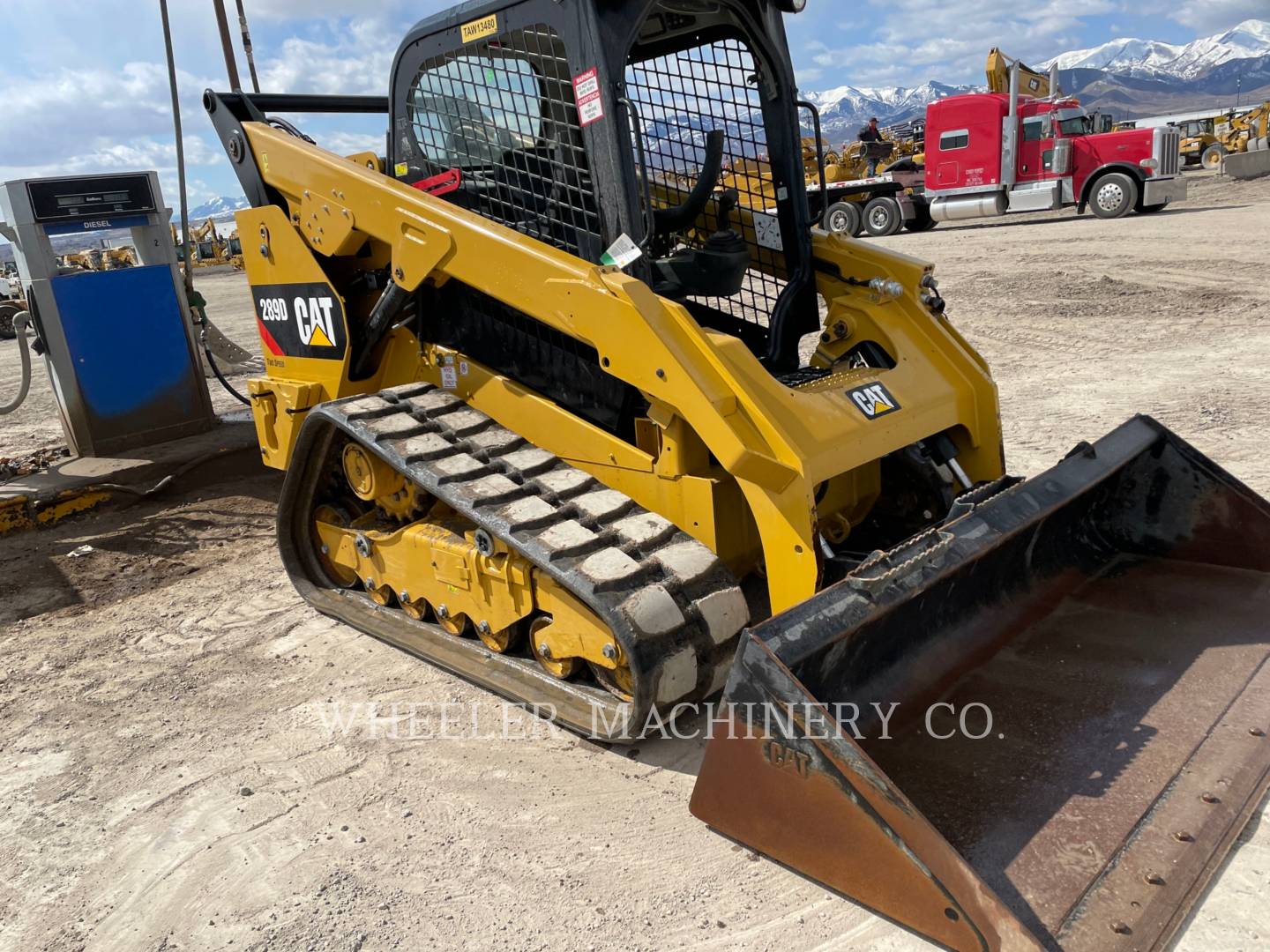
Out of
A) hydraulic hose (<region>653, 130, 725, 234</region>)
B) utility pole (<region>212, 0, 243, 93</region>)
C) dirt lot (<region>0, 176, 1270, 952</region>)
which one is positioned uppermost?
utility pole (<region>212, 0, 243, 93</region>)

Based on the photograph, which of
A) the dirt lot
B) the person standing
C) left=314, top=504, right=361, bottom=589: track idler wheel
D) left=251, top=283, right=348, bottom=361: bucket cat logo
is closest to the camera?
the dirt lot

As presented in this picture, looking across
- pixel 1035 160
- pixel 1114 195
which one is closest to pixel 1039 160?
pixel 1035 160

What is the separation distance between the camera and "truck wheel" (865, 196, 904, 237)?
19.9m

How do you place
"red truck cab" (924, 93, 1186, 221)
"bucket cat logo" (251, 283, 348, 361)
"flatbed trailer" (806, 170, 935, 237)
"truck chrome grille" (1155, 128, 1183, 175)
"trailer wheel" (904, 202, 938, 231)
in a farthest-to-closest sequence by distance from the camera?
"trailer wheel" (904, 202, 938, 231) < "flatbed trailer" (806, 170, 935, 237) < "red truck cab" (924, 93, 1186, 221) < "truck chrome grille" (1155, 128, 1183, 175) < "bucket cat logo" (251, 283, 348, 361)

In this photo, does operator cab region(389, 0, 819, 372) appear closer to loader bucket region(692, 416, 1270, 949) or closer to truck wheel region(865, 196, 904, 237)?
loader bucket region(692, 416, 1270, 949)

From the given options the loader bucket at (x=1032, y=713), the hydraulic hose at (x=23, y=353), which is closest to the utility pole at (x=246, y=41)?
the hydraulic hose at (x=23, y=353)

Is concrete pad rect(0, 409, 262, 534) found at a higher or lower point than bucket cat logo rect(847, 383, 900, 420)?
lower

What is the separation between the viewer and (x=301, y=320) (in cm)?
441

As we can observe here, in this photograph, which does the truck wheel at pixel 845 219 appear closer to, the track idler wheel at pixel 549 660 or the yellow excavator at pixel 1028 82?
the yellow excavator at pixel 1028 82

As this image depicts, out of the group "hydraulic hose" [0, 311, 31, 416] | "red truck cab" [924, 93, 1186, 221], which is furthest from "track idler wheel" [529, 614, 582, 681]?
"red truck cab" [924, 93, 1186, 221]

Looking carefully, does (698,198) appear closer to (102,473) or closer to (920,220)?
(102,473)

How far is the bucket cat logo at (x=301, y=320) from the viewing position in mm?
4223

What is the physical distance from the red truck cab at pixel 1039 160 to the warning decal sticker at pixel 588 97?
54.8ft

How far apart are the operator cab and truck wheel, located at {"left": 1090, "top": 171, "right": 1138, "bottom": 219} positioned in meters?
16.0
